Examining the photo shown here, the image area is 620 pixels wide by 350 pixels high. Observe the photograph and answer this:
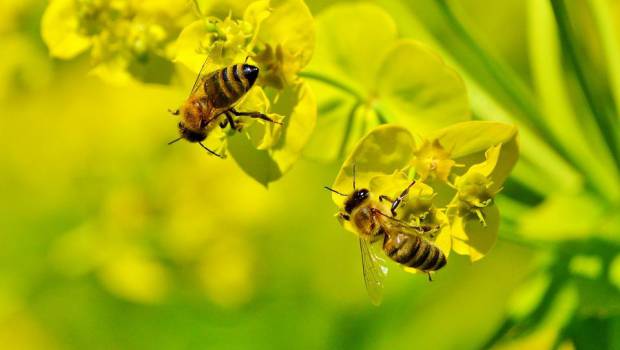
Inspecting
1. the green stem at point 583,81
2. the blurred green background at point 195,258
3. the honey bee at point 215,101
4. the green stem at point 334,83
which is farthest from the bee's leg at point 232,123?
the blurred green background at point 195,258

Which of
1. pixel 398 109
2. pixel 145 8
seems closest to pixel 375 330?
pixel 398 109

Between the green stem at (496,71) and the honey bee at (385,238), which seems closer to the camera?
the honey bee at (385,238)

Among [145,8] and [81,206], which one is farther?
[81,206]

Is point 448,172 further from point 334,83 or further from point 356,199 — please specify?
point 334,83

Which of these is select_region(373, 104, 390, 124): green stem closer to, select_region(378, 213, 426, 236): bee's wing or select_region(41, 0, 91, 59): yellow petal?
select_region(378, 213, 426, 236): bee's wing

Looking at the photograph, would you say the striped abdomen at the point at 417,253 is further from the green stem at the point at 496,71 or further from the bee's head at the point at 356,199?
the green stem at the point at 496,71

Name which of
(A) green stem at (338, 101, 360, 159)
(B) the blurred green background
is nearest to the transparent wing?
(A) green stem at (338, 101, 360, 159)

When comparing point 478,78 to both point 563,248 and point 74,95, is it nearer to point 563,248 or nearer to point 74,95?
point 563,248

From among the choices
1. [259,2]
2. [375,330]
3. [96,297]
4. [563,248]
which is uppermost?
[259,2]
